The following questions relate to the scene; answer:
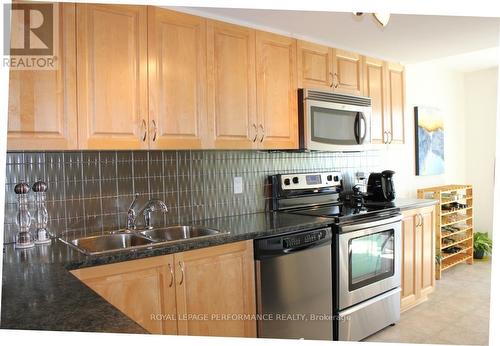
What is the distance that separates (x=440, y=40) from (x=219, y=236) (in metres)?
2.38

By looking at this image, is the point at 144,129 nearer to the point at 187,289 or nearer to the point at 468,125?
the point at 187,289

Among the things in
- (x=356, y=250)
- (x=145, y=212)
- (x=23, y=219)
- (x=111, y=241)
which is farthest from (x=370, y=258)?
(x=23, y=219)

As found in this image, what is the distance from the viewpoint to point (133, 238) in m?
2.21

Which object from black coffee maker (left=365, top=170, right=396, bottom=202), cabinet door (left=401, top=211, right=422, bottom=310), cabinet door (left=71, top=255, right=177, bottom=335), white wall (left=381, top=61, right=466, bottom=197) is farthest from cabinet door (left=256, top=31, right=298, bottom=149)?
white wall (left=381, top=61, right=466, bottom=197)

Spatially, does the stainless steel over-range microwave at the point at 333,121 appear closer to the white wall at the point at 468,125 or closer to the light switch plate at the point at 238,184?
the light switch plate at the point at 238,184

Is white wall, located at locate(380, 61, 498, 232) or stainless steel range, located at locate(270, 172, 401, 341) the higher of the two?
white wall, located at locate(380, 61, 498, 232)

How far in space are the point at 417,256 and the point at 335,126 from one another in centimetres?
135

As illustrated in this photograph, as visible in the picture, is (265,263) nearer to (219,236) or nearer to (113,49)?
(219,236)

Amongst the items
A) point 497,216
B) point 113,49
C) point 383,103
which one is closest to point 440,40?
point 383,103

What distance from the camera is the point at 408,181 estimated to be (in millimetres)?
4336

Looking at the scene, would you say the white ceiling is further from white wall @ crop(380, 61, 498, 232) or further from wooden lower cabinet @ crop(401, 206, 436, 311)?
white wall @ crop(380, 61, 498, 232)

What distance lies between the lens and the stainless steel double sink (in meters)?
2.06

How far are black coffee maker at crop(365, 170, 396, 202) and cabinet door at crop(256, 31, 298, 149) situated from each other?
96 cm

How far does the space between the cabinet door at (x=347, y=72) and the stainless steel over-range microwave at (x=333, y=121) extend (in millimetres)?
86
